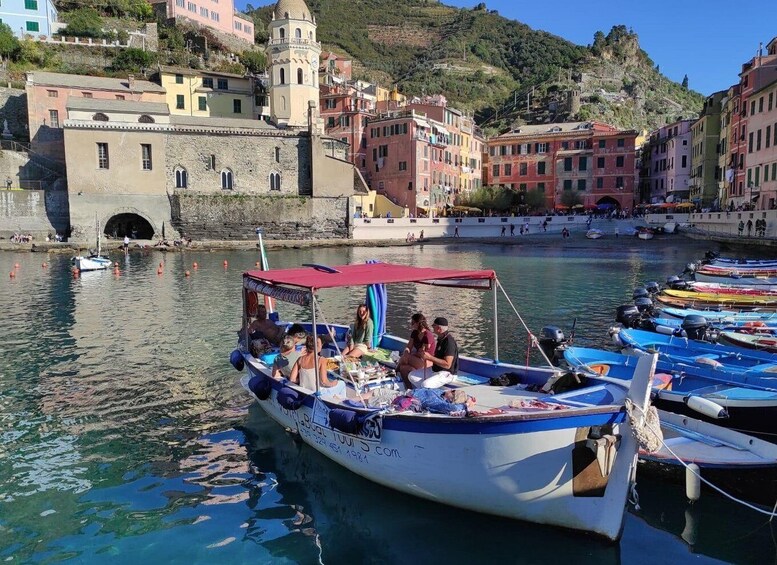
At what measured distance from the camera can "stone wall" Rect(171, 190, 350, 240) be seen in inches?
2312

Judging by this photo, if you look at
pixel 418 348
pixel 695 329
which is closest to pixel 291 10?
pixel 695 329

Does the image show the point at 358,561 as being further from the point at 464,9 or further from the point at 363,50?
the point at 464,9

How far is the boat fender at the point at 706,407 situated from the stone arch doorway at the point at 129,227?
186 feet

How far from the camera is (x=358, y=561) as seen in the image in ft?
23.8

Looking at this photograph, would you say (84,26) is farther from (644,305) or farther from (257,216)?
(644,305)

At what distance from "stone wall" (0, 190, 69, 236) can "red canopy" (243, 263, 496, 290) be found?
5205 cm

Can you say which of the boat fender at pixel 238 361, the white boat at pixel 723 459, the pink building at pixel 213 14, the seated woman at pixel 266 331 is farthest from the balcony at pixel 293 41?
the white boat at pixel 723 459

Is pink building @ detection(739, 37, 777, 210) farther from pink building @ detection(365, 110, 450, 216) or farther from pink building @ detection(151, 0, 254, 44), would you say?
pink building @ detection(151, 0, 254, 44)

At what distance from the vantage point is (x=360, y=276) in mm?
10664

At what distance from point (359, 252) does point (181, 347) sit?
1443 inches

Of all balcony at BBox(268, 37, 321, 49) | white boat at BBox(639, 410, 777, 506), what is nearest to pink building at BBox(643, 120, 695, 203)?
balcony at BBox(268, 37, 321, 49)

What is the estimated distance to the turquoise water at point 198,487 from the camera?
741 cm

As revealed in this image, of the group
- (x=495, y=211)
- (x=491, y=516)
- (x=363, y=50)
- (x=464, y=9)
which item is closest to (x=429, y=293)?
(x=491, y=516)

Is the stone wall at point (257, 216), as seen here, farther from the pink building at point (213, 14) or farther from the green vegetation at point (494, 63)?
the green vegetation at point (494, 63)
